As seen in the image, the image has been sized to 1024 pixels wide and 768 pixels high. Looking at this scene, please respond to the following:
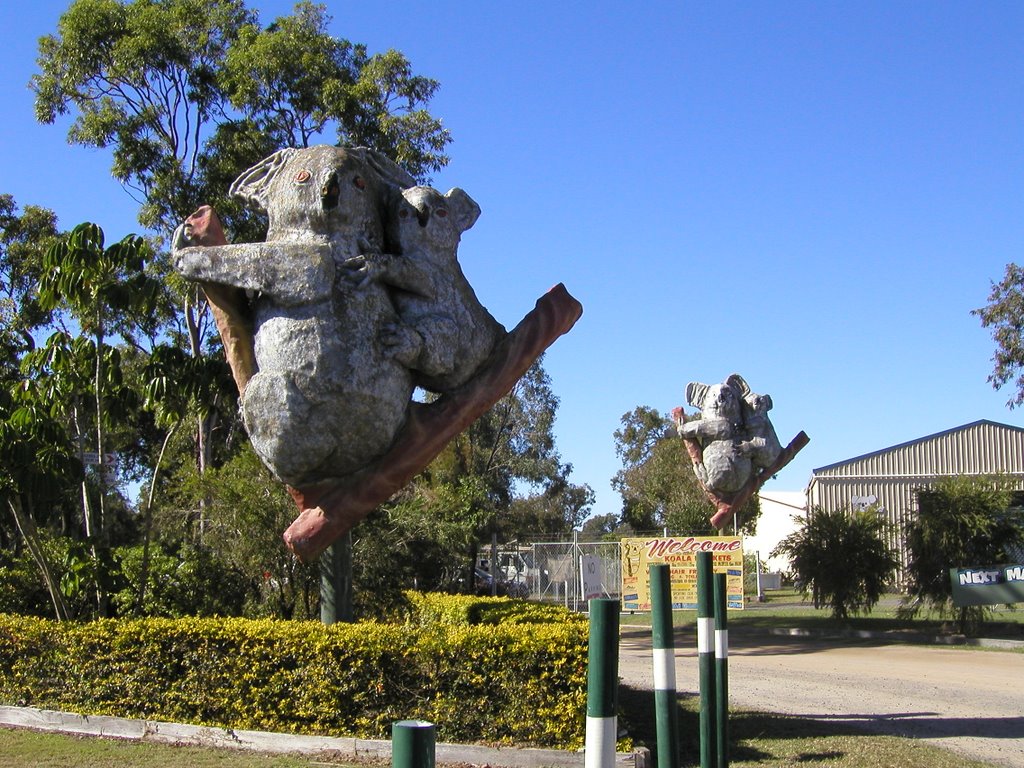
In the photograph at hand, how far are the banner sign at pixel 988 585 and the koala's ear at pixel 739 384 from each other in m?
7.63

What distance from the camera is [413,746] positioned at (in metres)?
1.77

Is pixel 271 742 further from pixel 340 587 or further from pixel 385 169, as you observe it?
pixel 385 169

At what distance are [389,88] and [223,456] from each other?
7.68 meters

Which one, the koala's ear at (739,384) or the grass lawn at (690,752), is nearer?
the grass lawn at (690,752)

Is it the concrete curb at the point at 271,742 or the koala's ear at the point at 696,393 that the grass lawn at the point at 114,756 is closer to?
the concrete curb at the point at 271,742

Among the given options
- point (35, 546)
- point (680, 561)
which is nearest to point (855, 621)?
point (680, 561)

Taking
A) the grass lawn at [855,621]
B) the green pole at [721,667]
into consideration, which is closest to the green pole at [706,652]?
the green pole at [721,667]

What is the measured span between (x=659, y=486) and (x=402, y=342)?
94.6ft

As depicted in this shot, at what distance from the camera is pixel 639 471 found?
39.9m

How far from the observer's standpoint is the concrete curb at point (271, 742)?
739 cm

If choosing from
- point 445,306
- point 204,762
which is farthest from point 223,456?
point 445,306

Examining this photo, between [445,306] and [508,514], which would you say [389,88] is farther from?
[508,514]

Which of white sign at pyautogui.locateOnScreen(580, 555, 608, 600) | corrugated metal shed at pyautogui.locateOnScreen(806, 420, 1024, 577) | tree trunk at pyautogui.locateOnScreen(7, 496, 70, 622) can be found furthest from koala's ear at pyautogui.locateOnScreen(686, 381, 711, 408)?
corrugated metal shed at pyautogui.locateOnScreen(806, 420, 1024, 577)

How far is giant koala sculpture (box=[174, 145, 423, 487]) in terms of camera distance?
4688 millimetres
